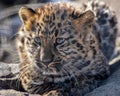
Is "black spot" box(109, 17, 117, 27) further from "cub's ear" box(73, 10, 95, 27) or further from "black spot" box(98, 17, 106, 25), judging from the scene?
"cub's ear" box(73, 10, 95, 27)

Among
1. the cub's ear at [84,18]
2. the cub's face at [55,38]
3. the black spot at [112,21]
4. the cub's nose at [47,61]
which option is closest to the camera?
the cub's nose at [47,61]

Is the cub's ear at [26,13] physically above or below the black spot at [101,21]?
above

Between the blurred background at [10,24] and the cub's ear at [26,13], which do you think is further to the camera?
the blurred background at [10,24]

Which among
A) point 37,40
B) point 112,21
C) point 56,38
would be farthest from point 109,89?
point 112,21

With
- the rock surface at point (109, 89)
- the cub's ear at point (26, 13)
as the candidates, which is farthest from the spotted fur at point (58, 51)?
the rock surface at point (109, 89)

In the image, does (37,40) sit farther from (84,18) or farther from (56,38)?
(84,18)

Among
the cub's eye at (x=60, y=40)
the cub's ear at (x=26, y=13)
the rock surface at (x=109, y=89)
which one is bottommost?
the rock surface at (x=109, y=89)

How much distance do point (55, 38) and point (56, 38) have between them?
0.07 feet

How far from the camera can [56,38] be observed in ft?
21.5

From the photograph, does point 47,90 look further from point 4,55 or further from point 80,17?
point 4,55

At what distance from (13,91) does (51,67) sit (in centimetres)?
50

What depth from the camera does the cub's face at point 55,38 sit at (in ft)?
21.2

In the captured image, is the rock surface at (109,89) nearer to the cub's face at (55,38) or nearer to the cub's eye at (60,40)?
the cub's face at (55,38)

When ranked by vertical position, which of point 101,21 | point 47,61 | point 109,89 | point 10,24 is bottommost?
point 109,89
